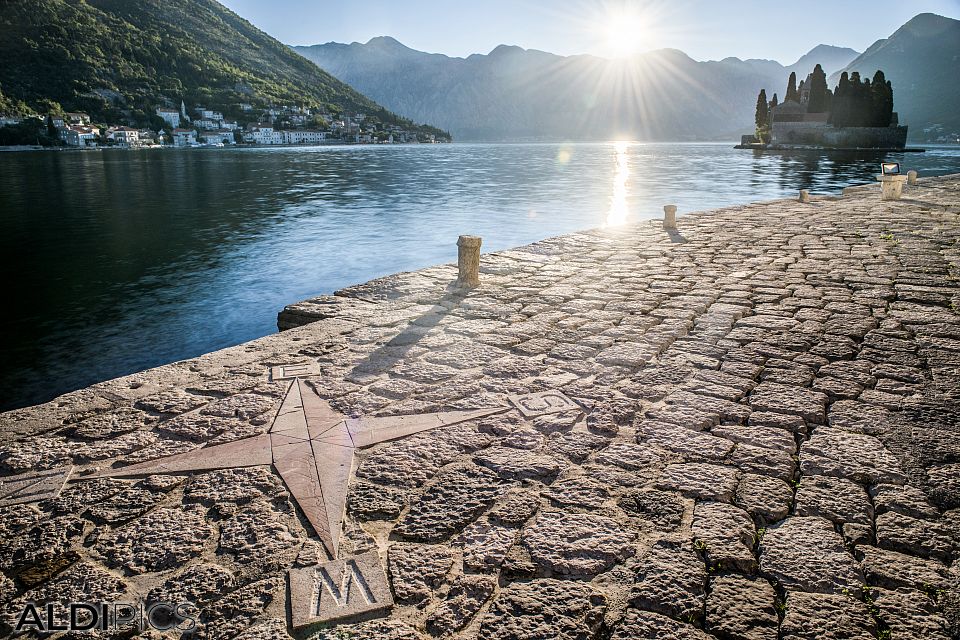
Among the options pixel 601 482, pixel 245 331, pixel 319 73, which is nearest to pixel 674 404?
pixel 601 482

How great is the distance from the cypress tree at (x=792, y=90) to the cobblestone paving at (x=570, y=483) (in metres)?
88.2

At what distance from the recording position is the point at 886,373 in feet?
14.5

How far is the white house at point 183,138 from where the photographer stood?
105562 millimetres

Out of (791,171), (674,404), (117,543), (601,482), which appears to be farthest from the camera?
(791,171)

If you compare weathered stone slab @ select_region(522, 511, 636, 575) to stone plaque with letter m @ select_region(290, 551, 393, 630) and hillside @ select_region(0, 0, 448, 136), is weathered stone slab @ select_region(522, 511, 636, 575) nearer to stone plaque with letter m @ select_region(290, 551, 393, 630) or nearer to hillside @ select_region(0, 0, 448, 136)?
stone plaque with letter m @ select_region(290, 551, 393, 630)

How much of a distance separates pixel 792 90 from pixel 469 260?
9120 cm

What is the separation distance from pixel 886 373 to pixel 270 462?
4.71m

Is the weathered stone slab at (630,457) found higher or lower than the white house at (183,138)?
lower

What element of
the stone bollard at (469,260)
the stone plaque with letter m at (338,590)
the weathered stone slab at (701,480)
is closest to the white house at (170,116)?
the stone bollard at (469,260)

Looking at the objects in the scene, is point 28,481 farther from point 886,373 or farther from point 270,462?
point 886,373

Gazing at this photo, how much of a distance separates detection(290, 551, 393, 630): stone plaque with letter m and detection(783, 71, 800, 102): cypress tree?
93.2m

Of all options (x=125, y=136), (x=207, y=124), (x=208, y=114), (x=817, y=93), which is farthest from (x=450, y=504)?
(x=208, y=114)

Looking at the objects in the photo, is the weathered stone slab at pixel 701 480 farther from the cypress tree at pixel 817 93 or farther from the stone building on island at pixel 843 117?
the cypress tree at pixel 817 93

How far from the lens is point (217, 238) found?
19578mm
